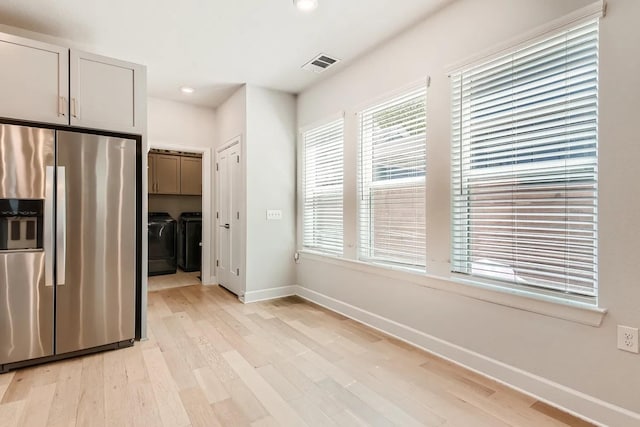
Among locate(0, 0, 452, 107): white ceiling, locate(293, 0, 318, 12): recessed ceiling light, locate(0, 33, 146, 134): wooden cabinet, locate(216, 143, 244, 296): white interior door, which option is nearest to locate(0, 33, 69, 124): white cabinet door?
locate(0, 33, 146, 134): wooden cabinet

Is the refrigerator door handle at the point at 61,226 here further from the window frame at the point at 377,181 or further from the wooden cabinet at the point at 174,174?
the wooden cabinet at the point at 174,174

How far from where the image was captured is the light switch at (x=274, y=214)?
406cm

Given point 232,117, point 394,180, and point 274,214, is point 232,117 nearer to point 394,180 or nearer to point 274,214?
point 274,214

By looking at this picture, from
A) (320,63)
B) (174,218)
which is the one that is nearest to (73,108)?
(320,63)

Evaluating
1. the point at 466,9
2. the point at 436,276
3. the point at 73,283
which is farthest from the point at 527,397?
the point at 73,283

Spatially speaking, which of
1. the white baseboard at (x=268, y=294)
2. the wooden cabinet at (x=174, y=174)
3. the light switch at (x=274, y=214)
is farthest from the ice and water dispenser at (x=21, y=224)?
the wooden cabinet at (x=174, y=174)

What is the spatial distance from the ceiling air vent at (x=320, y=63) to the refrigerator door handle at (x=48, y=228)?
2464 millimetres

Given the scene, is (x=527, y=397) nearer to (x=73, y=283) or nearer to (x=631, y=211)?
(x=631, y=211)

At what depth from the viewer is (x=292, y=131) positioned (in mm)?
4234

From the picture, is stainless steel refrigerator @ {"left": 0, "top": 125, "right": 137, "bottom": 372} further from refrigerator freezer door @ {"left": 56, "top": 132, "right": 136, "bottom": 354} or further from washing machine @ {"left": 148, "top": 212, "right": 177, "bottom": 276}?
washing machine @ {"left": 148, "top": 212, "right": 177, "bottom": 276}

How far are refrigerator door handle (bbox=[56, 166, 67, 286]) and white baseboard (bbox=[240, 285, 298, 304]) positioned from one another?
1913 millimetres

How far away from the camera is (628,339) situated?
159 cm

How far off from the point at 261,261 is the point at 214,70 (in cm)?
229

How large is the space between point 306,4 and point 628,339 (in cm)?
286
